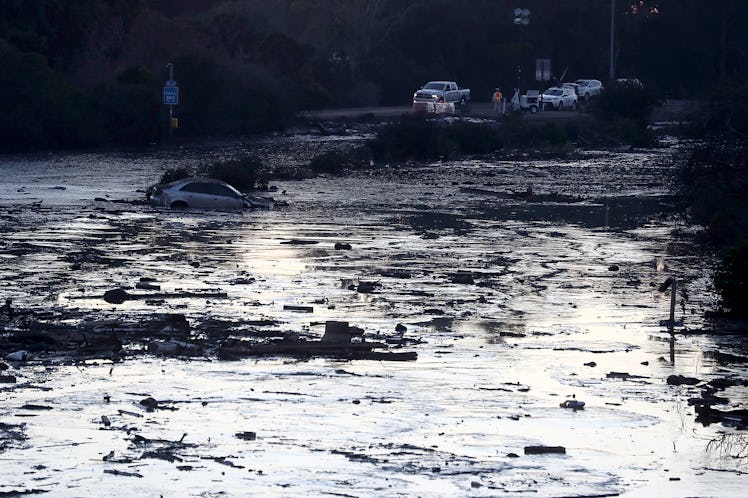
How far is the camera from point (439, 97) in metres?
85.4

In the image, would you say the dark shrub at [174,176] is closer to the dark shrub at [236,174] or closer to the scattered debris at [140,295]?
the dark shrub at [236,174]

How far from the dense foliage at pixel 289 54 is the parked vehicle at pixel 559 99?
2.55 m

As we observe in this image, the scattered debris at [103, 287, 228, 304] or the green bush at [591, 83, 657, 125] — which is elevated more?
the green bush at [591, 83, 657, 125]

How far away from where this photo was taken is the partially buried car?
138 ft

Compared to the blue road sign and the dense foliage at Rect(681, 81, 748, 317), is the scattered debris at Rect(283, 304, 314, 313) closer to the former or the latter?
the dense foliage at Rect(681, 81, 748, 317)

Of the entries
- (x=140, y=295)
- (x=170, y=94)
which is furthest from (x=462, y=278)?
(x=170, y=94)

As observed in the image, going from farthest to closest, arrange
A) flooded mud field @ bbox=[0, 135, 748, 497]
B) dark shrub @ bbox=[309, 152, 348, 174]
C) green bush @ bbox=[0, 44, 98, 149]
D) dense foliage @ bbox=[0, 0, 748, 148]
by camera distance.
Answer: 1. dense foliage @ bbox=[0, 0, 748, 148]
2. green bush @ bbox=[0, 44, 98, 149]
3. dark shrub @ bbox=[309, 152, 348, 174]
4. flooded mud field @ bbox=[0, 135, 748, 497]

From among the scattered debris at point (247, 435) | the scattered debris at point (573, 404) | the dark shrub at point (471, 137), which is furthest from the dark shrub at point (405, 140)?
the scattered debris at point (247, 435)

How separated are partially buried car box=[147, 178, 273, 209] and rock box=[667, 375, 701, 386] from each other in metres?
25.0

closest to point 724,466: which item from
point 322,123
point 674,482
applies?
point 674,482

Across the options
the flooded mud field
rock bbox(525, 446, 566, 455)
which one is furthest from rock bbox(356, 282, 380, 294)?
rock bbox(525, 446, 566, 455)

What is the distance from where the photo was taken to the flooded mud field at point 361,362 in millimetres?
14109

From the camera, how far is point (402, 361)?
19.5 metres

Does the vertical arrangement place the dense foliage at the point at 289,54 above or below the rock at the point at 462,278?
above
